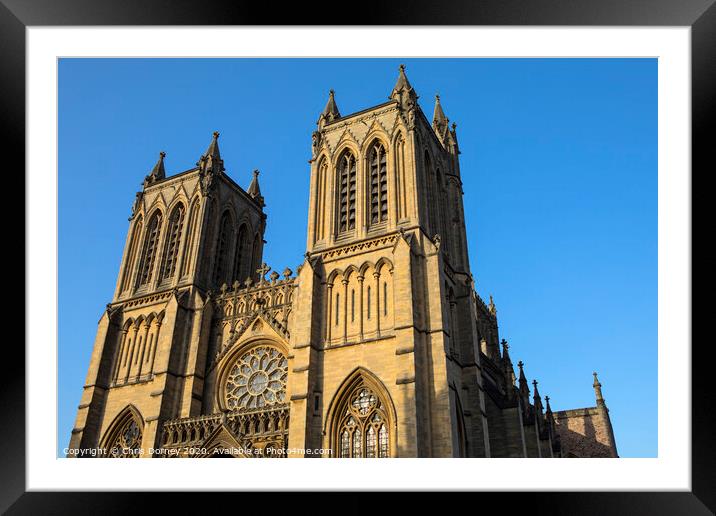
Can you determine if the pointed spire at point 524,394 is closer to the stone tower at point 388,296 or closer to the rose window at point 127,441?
the stone tower at point 388,296

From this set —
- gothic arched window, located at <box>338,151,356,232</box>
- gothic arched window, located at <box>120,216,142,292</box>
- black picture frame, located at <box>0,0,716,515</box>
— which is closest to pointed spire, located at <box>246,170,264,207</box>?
gothic arched window, located at <box>120,216,142,292</box>

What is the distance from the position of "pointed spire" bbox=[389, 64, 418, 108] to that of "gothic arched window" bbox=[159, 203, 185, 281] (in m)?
14.8

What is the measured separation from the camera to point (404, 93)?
31.3 metres

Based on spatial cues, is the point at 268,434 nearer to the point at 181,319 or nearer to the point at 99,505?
the point at 181,319

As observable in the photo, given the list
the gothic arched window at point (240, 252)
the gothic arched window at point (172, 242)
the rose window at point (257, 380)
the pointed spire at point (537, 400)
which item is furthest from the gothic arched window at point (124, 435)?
the pointed spire at point (537, 400)

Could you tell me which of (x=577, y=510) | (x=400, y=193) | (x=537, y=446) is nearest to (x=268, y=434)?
(x=400, y=193)

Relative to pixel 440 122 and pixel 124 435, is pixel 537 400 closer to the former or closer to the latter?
pixel 440 122

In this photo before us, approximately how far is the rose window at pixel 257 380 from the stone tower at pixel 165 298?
180 cm

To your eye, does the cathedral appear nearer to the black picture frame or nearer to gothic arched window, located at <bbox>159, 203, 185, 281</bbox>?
gothic arched window, located at <bbox>159, 203, 185, 281</bbox>

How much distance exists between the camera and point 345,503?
10133 millimetres

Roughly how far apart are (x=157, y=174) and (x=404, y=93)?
18051mm
